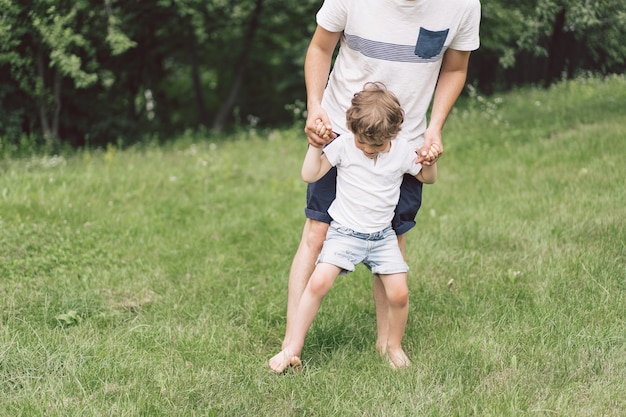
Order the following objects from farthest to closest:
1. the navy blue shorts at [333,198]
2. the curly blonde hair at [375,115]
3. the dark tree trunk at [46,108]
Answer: the dark tree trunk at [46,108] < the navy blue shorts at [333,198] < the curly blonde hair at [375,115]

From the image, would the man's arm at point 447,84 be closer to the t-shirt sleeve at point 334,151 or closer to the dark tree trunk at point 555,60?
the t-shirt sleeve at point 334,151

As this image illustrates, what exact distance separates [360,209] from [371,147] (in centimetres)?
27

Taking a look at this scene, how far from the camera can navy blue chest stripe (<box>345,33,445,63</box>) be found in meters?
2.99

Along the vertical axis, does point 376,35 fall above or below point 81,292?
above

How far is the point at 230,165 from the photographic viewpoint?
750cm

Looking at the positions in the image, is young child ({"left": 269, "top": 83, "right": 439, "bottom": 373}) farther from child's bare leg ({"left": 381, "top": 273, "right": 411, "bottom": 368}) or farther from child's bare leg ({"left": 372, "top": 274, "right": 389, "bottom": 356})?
child's bare leg ({"left": 372, "top": 274, "right": 389, "bottom": 356})

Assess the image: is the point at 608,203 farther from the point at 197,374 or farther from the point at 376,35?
the point at 197,374

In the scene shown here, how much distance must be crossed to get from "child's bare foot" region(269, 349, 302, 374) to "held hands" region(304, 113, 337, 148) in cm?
92

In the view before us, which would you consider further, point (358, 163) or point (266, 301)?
point (266, 301)

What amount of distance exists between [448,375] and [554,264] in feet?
4.88

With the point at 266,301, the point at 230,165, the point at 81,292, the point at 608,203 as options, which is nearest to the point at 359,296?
the point at 266,301

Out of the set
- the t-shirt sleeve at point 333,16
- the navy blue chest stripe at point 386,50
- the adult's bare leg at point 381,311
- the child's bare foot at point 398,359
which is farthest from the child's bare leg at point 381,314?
the t-shirt sleeve at point 333,16

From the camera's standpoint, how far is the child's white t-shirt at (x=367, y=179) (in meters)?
3.04

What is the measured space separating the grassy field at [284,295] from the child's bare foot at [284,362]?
0.21 ft
